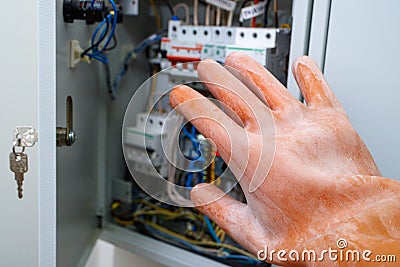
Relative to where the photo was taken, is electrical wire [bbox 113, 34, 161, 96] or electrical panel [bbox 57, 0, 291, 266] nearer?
electrical panel [bbox 57, 0, 291, 266]

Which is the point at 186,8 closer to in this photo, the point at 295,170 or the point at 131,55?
the point at 131,55

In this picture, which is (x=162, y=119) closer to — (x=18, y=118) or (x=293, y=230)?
(x=18, y=118)

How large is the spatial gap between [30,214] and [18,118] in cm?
28

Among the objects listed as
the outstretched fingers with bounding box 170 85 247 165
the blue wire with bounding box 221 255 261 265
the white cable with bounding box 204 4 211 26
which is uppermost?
the white cable with bounding box 204 4 211 26

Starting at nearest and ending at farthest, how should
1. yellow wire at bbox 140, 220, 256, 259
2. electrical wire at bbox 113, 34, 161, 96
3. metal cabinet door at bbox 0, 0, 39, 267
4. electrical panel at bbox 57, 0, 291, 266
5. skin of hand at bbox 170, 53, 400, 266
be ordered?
skin of hand at bbox 170, 53, 400, 266 → electrical panel at bbox 57, 0, 291, 266 → metal cabinet door at bbox 0, 0, 39, 267 → yellow wire at bbox 140, 220, 256, 259 → electrical wire at bbox 113, 34, 161, 96

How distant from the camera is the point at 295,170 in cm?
66

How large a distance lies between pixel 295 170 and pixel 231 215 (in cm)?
16

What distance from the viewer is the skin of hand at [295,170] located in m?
0.66

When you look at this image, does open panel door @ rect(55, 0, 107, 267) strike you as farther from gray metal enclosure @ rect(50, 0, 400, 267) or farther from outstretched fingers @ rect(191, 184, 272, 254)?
outstretched fingers @ rect(191, 184, 272, 254)

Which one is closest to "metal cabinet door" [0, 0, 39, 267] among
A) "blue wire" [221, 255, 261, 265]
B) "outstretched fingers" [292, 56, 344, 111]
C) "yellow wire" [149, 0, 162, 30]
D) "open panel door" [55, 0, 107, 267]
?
"open panel door" [55, 0, 107, 267]

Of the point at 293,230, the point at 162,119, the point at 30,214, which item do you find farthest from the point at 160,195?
the point at 30,214

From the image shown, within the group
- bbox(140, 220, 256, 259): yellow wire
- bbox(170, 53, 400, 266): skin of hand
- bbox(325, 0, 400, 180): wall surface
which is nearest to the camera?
bbox(170, 53, 400, 266): skin of hand

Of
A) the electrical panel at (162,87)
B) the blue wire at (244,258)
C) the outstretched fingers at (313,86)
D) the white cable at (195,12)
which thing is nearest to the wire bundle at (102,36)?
the electrical panel at (162,87)

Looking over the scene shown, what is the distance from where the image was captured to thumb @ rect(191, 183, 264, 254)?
741mm
